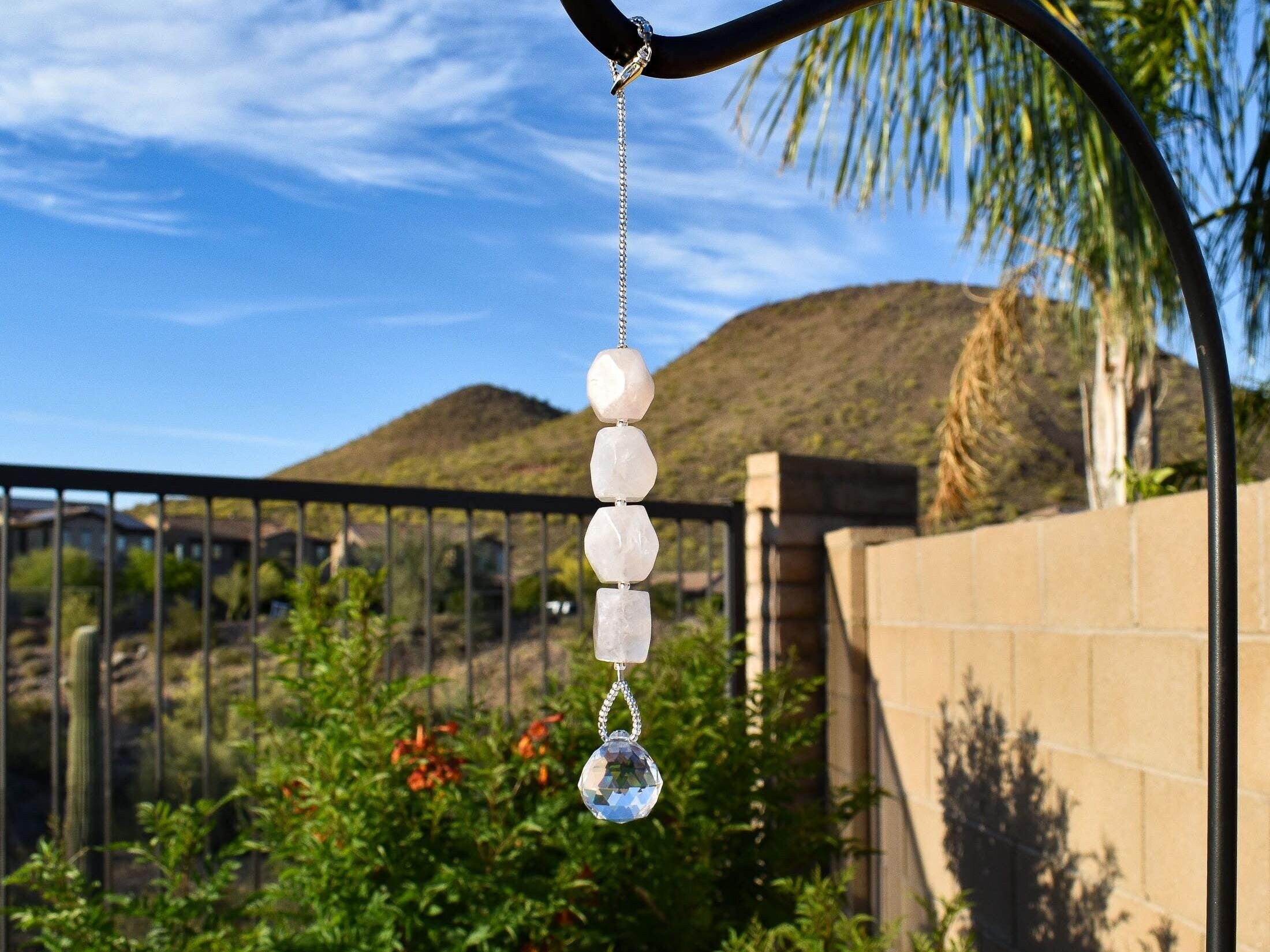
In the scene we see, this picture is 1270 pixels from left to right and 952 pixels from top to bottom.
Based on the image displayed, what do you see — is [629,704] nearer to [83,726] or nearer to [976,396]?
[83,726]

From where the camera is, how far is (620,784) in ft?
3.31

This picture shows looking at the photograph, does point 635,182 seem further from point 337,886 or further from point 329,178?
point 329,178

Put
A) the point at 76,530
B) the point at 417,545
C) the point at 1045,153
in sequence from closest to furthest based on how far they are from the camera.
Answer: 1. the point at 1045,153
2. the point at 417,545
3. the point at 76,530

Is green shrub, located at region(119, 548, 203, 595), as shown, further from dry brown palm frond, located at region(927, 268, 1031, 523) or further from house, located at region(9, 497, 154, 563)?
dry brown palm frond, located at region(927, 268, 1031, 523)

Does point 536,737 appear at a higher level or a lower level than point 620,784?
lower

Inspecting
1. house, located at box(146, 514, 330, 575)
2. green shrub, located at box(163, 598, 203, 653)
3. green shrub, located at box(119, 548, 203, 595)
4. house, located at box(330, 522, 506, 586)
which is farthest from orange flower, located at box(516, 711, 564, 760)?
house, located at box(146, 514, 330, 575)

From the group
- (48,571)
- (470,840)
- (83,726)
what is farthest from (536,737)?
(48,571)

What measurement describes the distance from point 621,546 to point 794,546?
2.72m

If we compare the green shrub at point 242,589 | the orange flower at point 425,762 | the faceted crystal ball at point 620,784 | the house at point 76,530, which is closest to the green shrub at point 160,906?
the orange flower at point 425,762

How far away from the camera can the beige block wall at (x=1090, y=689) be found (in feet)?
6.02

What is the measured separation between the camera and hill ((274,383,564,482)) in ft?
97.2

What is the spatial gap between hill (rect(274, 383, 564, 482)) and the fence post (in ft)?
84.3

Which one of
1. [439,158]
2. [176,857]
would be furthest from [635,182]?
[439,158]

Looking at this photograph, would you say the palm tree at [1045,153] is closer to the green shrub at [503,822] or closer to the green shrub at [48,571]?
the green shrub at [503,822]
